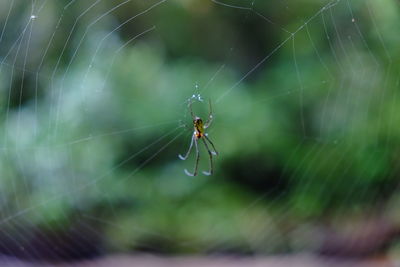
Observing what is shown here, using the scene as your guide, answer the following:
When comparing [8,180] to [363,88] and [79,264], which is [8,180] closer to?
[79,264]

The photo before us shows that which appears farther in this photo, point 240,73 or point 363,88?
point 240,73

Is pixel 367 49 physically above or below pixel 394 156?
above

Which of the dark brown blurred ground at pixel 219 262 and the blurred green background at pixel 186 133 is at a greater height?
the blurred green background at pixel 186 133

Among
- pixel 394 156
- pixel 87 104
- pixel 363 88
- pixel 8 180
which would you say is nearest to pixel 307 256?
pixel 394 156

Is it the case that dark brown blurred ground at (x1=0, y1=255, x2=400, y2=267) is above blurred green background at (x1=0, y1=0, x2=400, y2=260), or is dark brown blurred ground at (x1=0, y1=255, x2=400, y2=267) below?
below
